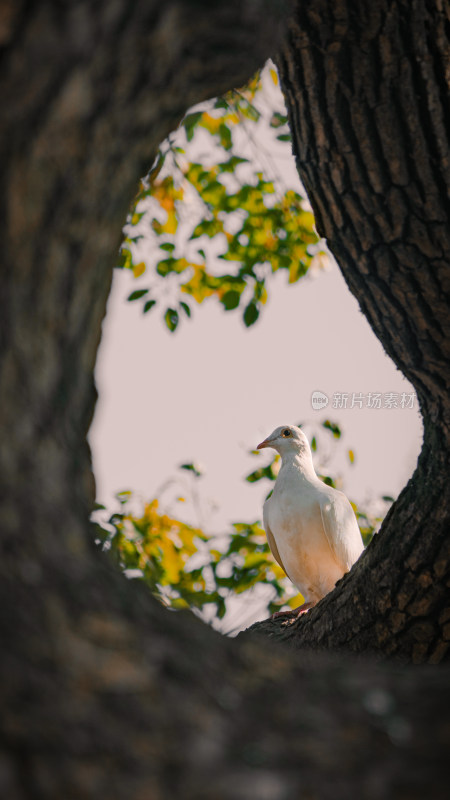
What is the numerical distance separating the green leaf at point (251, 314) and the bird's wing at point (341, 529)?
1.23m

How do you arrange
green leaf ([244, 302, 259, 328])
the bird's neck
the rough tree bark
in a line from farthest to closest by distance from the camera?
1. the bird's neck
2. green leaf ([244, 302, 259, 328])
3. the rough tree bark

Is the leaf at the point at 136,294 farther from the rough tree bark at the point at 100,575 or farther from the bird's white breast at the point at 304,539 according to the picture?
the rough tree bark at the point at 100,575

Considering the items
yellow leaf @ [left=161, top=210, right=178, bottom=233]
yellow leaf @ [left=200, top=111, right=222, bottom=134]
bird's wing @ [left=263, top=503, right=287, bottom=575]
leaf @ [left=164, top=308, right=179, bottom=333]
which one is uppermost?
yellow leaf @ [left=200, top=111, right=222, bottom=134]

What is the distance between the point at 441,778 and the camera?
77 centimetres

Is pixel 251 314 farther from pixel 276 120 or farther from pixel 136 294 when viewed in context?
pixel 276 120

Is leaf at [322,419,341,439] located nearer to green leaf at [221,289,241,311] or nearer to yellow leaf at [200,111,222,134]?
green leaf at [221,289,241,311]

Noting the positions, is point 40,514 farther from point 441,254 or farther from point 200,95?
point 441,254

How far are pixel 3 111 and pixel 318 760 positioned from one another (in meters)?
0.83

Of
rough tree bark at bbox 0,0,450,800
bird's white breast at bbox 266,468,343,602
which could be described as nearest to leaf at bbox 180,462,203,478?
bird's white breast at bbox 266,468,343,602

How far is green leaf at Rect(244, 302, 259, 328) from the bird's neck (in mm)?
1267

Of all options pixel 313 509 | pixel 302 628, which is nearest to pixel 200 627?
pixel 302 628

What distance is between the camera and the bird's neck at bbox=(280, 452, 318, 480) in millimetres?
4598

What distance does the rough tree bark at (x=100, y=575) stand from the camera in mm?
723

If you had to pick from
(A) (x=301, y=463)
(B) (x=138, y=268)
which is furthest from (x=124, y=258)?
(A) (x=301, y=463)
